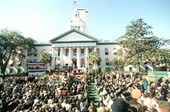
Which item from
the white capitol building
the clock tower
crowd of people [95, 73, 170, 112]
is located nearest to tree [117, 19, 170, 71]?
the white capitol building

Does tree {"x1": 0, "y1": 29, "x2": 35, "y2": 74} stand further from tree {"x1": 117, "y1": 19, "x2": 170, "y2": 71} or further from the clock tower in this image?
tree {"x1": 117, "y1": 19, "x2": 170, "y2": 71}

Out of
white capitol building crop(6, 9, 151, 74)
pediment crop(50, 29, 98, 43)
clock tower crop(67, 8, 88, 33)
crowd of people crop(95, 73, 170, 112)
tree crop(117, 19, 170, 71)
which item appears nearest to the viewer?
crowd of people crop(95, 73, 170, 112)

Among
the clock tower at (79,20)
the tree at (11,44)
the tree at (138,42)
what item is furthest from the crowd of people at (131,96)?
the clock tower at (79,20)

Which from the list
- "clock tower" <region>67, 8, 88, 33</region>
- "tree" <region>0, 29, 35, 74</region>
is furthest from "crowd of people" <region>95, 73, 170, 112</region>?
"clock tower" <region>67, 8, 88, 33</region>

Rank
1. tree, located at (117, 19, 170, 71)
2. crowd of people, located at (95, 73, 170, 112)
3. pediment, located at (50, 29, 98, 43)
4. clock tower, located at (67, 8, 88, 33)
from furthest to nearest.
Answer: clock tower, located at (67, 8, 88, 33) < pediment, located at (50, 29, 98, 43) < tree, located at (117, 19, 170, 71) < crowd of people, located at (95, 73, 170, 112)

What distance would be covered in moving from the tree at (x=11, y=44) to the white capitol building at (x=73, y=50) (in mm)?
3868

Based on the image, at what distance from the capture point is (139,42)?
3219 cm

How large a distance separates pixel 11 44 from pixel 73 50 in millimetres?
17871

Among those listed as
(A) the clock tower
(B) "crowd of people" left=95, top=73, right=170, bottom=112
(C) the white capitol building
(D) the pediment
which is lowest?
(B) "crowd of people" left=95, top=73, right=170, bottom=112

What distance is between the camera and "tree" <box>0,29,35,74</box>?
113ft

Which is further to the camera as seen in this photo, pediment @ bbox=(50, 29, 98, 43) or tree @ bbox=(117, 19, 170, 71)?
pediment @ bbox=(50, 29, 98, 43)

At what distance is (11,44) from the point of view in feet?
116

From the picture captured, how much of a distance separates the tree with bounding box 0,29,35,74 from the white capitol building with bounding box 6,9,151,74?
3.87 meters

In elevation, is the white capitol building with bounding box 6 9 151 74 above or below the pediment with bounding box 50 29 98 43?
below
